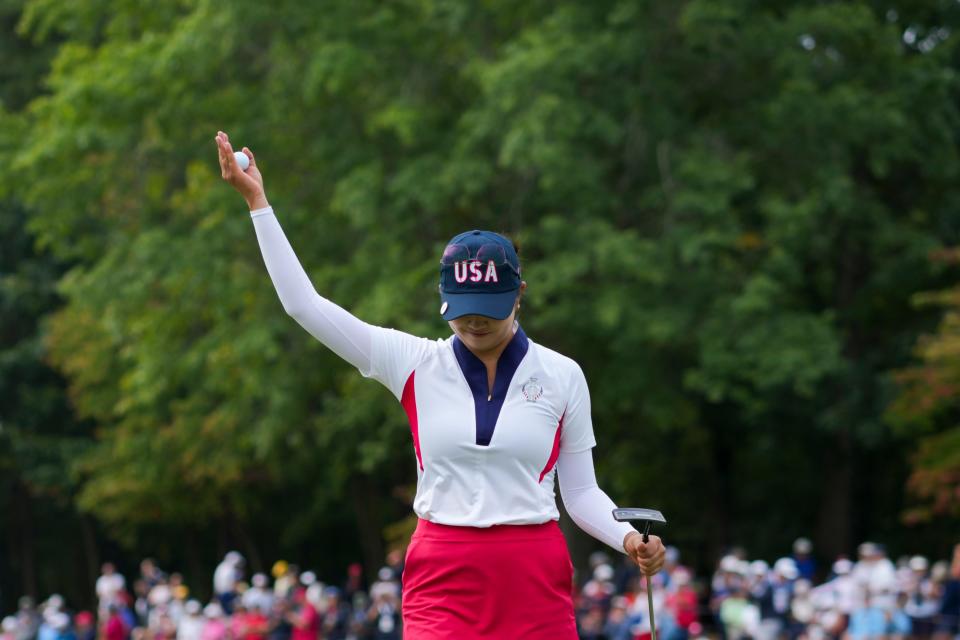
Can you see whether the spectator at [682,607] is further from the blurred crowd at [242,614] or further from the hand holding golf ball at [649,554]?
the hand holding golf ball at [649,554]

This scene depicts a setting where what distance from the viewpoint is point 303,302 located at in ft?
15.9

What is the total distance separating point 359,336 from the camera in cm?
488

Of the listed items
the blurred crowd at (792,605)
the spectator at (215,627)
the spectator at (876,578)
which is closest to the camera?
the blurred crowd at (792,605)

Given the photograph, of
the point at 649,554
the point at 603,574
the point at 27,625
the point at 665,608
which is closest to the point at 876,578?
the point at 665,608

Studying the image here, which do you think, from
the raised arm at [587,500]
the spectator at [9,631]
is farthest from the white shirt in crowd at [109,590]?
the raised arm at [587,500]

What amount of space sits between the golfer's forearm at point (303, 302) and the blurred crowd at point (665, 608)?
9.62 m

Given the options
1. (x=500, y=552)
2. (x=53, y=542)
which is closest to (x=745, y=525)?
(x=53, y=542)

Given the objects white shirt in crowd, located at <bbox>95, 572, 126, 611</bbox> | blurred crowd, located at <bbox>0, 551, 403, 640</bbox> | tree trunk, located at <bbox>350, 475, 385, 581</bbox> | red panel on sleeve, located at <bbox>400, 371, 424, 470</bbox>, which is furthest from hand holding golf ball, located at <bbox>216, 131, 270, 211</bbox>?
tree trunk, located at <bbox>350, 475, 385, 581</bbox>

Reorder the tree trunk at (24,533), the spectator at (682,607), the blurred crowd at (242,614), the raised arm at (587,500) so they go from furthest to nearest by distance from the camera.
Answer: the tree trunk at (24,533) → the blurred crowd at (242,614) → the spectator at (682,607) → the raised arm at (587,500)

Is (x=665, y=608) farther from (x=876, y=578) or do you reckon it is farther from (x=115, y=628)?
(x=115, y=628)

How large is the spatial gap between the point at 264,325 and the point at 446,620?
2079 cm

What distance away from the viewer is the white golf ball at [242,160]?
490 centimetres

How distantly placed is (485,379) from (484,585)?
0.60m

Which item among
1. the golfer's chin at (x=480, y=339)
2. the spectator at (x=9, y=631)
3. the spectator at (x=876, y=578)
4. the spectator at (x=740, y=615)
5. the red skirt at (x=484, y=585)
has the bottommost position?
the spectator at (x=740, y=615)
